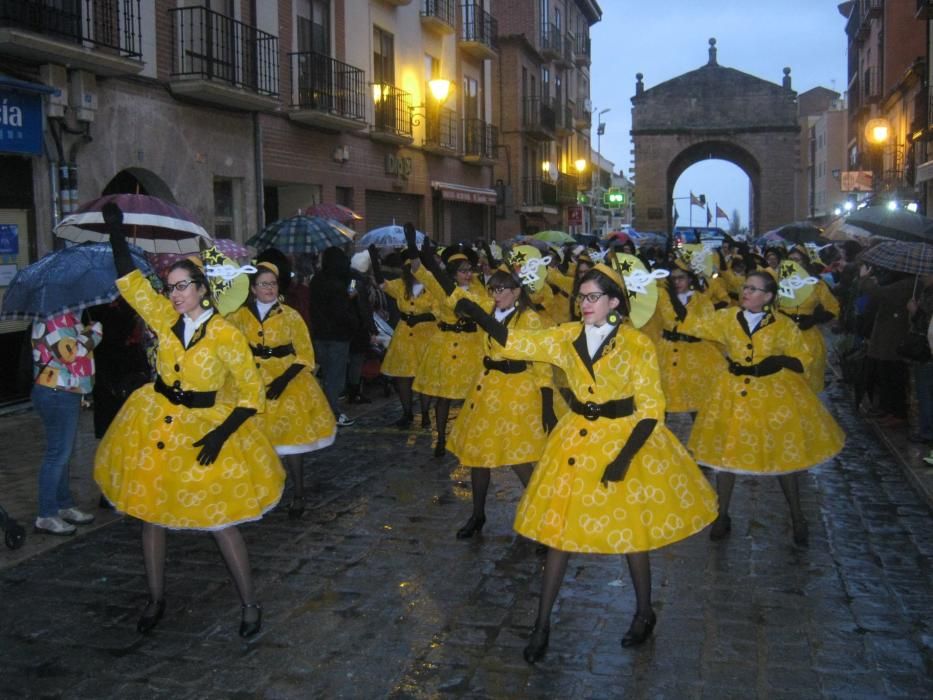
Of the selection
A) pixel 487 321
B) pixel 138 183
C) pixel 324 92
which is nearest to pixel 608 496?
pixel 487 321

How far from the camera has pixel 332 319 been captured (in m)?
10.4

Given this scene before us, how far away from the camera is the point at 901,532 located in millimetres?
7090

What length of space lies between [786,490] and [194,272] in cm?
403

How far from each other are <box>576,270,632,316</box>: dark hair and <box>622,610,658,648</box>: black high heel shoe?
153 centimetres

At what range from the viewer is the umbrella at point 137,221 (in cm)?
828

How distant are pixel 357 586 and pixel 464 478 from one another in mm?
2817

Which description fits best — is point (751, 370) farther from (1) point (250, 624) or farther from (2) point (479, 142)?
(2) point (479, 142)

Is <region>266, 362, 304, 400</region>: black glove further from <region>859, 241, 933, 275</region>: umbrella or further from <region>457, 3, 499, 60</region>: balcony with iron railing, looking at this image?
<region>457, 3, 499, 60</region>: balcony with iron railing

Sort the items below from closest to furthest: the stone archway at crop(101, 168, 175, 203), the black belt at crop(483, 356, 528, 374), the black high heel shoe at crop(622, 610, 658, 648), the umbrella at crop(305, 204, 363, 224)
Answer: the black high heel shoe at crop(622, 610, 658, 648), the black belt at crop(483, 356, 528, 374), the stone archway at crop(101, 168, 175, 203), the umbrella at crop(305, 204, 363, 224)

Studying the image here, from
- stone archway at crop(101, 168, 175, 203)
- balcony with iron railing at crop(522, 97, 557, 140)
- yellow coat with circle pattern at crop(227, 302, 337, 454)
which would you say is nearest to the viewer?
yellow coat with circle pattern at crop(227, 302, 337, 454)

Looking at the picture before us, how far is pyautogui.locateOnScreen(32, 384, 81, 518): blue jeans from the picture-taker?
6.74 m

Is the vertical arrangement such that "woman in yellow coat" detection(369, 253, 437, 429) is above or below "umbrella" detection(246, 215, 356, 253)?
below

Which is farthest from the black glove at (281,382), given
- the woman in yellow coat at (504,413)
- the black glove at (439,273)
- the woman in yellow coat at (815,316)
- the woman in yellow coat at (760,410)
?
the woman in yellow coat at (815,316)

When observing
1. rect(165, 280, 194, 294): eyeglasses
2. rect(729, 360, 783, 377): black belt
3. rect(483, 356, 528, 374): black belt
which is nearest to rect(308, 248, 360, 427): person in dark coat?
rect(483, 356, 528, 374): black belt
